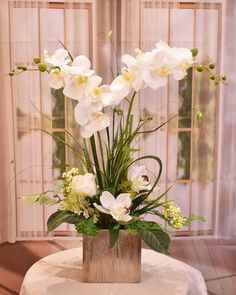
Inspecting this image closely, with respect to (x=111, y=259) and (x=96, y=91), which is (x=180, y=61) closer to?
(x=96, y=91)

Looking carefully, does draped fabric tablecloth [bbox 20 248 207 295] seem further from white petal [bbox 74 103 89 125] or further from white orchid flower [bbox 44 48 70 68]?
white orchid flower [bbox 44 48 70 68]

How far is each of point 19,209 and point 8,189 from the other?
0.18 meters

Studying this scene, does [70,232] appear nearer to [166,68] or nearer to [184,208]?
[184,208]

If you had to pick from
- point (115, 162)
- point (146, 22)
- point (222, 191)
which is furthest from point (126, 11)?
point (115, 162)

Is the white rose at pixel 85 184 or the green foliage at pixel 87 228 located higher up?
the white rose at pixel 85 184

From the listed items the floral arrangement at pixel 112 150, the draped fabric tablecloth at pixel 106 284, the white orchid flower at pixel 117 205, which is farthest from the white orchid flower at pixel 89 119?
the draped fabric tablecloth at pixel 106 284

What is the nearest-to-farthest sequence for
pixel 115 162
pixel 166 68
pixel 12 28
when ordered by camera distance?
pixel 166 68 < pixel 115 162 < pixel 12 28

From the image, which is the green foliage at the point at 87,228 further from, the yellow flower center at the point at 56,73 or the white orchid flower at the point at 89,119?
the yellow flower center at the point at 56,73

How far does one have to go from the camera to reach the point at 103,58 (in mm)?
3744

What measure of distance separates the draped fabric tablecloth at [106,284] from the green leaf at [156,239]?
0.56 feet

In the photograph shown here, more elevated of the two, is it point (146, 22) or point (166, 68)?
point (146, 22)

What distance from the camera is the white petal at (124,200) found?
154cm

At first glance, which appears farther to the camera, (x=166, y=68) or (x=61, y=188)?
(x=61, y=188)

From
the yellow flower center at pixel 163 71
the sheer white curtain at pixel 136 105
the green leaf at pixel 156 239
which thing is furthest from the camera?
the sheer white curtain at pixel 136 105
